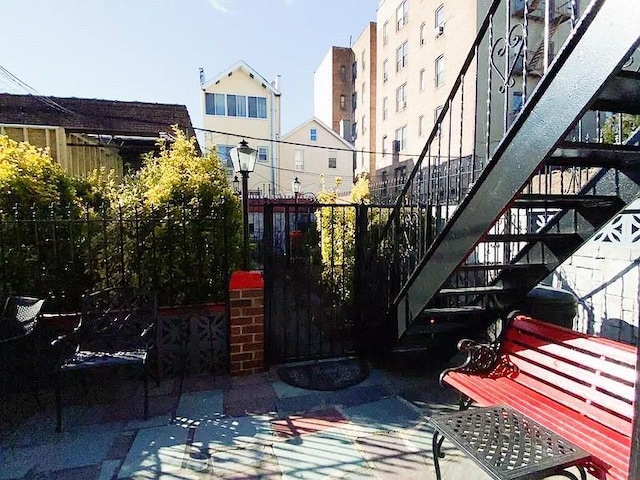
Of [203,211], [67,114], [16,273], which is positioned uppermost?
[67,114]

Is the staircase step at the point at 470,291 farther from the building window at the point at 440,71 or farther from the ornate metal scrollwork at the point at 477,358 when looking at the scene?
the building window at the point at 440,71

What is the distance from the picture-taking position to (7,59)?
9016 millimetres

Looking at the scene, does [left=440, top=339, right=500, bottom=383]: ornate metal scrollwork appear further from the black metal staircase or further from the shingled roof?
the shingled roof

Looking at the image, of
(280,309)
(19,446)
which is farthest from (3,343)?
(280,309)

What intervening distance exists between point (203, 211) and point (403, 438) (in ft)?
9.52

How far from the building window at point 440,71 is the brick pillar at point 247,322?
17.4 metres

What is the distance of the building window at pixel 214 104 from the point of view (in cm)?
2062

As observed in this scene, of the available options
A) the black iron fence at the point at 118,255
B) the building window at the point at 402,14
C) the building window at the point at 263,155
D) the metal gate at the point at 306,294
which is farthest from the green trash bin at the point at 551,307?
the building window at the point at 402,14

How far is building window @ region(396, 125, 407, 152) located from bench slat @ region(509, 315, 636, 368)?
64.7 feet

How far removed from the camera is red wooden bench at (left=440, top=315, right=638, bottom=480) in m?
1.94

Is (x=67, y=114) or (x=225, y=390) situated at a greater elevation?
(x=67, y=114)

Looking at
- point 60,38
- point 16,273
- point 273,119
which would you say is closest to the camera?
point 16,273

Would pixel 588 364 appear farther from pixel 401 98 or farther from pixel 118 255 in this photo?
pixel 401 98

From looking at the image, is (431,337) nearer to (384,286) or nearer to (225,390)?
(384,286)
